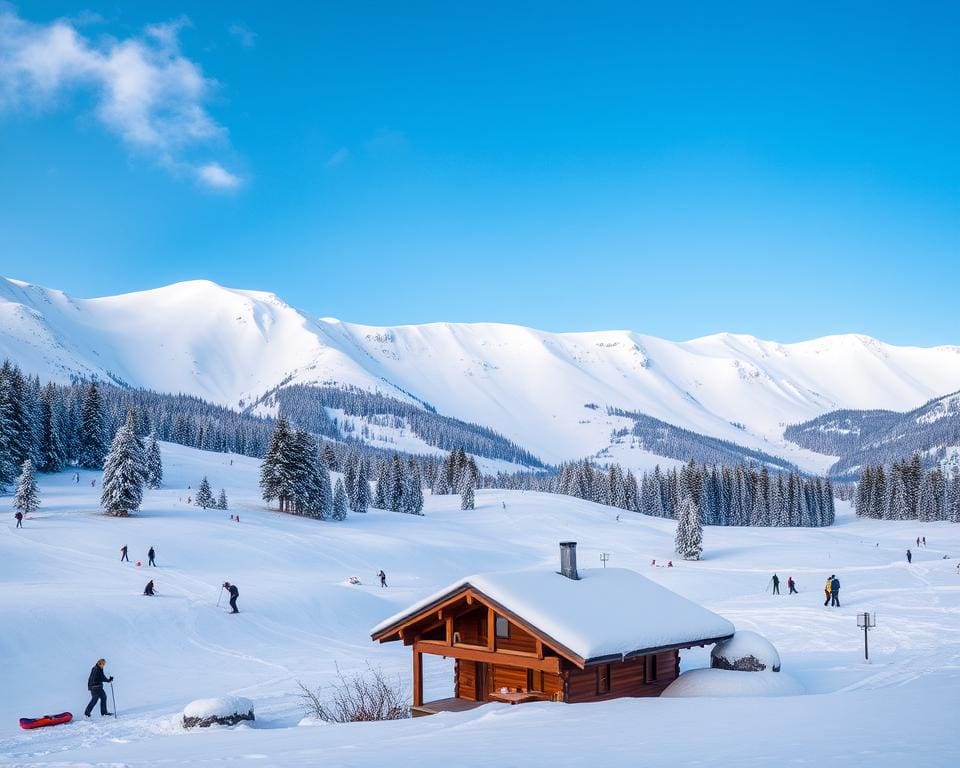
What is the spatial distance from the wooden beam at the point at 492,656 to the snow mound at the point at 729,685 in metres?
4.11

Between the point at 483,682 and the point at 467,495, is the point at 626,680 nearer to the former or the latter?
the point at 483,682

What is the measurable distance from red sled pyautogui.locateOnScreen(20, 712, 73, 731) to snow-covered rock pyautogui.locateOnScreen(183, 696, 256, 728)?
4375 mm

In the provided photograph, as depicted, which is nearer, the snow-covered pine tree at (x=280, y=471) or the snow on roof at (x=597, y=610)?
the snow on roof at (x=597, y=610)

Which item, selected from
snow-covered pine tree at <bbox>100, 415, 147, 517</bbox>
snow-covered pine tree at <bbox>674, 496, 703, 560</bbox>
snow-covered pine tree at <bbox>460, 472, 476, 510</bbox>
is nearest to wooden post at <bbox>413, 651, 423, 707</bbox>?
snow-covered pine tree at <bbox>100, 415, 147, 517</bbox>

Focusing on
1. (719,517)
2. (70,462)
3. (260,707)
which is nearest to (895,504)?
(719,517)

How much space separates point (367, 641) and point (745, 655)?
20.6 meters

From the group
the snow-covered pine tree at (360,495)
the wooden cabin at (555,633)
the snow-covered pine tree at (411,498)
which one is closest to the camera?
the wooden cabin at (555,633)

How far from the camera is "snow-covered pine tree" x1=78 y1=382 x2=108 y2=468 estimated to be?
92.4 metres

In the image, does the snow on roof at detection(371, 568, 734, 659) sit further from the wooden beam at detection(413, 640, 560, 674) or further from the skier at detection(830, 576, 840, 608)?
the skier at detection(830, 576, 840, 608)

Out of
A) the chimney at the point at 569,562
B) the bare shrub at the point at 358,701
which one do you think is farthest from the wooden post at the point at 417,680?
the chimney at the point at 569,562

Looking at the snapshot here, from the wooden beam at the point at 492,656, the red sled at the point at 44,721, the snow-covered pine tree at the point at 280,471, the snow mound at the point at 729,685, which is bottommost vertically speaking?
the red sled at the point at 44,721

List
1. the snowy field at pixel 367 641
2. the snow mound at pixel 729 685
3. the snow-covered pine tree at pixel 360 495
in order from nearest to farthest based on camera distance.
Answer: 1. the snowy field at pixel 367 641
2. the snow mound at pixel 729 685
3. the snow-covered pine tree at pixel 360 495

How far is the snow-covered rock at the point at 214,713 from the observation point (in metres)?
19.7

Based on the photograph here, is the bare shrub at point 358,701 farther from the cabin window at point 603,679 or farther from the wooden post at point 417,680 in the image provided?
the cabin window at point 603,679
